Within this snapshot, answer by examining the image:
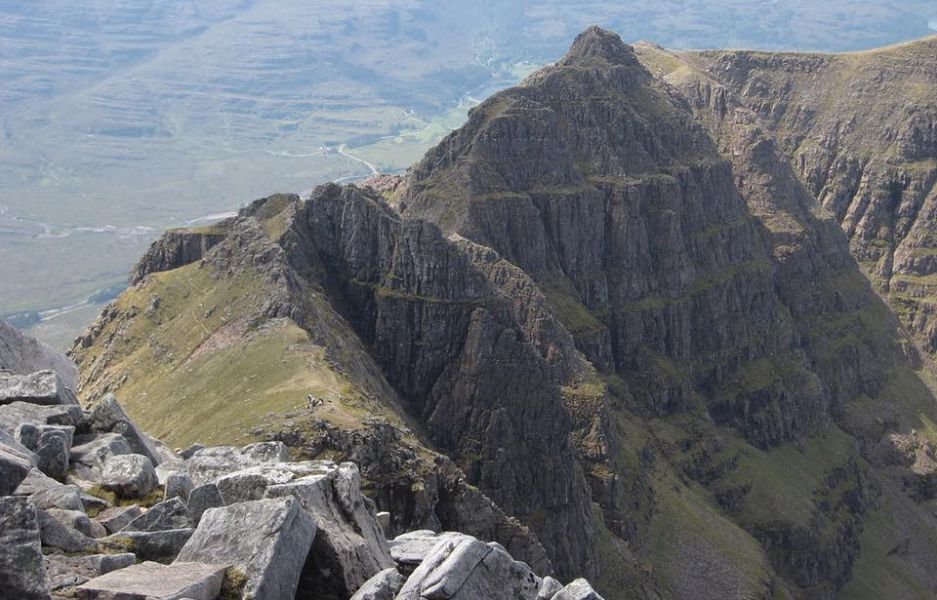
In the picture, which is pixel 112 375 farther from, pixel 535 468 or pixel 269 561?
pixel 269 561

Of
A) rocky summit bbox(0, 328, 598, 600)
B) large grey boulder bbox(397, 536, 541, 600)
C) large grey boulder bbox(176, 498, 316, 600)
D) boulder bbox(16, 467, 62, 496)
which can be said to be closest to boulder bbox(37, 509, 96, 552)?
rocky summit bbox(0, 328, 598, 600)

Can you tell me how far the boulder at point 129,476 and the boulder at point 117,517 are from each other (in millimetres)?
2252

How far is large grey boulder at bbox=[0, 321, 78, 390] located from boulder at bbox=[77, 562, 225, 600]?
25.9m

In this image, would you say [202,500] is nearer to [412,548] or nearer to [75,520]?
[75,520]

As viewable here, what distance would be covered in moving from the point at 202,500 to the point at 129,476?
558 cm

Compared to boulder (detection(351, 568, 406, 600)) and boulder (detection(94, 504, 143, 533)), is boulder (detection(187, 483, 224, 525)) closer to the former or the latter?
boulder (detection(94, 504, 143, 533))

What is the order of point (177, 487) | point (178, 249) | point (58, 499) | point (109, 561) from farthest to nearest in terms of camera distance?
point (178, 249), point (177, 487), point (58, 499), point (109, 561)

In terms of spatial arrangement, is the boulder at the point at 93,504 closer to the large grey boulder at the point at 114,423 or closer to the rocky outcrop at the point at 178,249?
the large grey boulder at the point at 114,423

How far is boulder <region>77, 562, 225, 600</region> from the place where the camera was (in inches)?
1273

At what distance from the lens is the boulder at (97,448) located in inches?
1806

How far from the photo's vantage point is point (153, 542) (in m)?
37.6

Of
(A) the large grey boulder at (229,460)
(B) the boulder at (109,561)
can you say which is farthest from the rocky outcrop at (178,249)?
(B) the boulder at (109,561)

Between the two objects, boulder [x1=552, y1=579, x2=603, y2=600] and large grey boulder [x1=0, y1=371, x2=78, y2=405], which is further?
large grey boulder [x1=0, y1=371, x2=78, y2=405]

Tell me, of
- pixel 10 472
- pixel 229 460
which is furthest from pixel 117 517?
pixel 229 460
